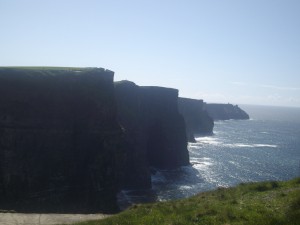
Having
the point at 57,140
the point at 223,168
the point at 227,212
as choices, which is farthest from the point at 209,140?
the point at 227,212

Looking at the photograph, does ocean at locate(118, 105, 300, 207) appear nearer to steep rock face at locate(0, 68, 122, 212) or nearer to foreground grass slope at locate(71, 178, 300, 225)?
steep rock face at locate(0, 68, 122, 212)

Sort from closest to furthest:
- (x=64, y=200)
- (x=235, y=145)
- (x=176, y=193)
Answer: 1. (x=64, y=200)
2. (x=176, y=193)
3. (x=235, y=145)

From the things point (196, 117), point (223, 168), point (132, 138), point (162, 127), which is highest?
point (196, 117)

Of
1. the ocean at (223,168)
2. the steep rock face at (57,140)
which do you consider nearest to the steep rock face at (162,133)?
the ocean at (223,168)

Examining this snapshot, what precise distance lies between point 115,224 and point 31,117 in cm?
4324

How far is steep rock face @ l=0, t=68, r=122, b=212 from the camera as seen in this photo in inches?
2077

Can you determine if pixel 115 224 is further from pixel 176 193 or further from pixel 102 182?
pixel 176 193

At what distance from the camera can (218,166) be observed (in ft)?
310

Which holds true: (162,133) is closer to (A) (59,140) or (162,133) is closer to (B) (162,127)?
(B) (162,127)

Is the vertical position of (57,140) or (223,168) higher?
(57,140)

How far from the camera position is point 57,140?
57031 mm

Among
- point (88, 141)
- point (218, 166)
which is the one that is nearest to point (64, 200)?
point (88, 141)

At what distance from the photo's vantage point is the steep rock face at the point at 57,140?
52.8m

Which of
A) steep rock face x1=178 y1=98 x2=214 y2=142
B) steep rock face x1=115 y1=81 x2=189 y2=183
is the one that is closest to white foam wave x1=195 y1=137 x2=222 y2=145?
steep rock face x1=178 y1=98 x2=214 y2=142
